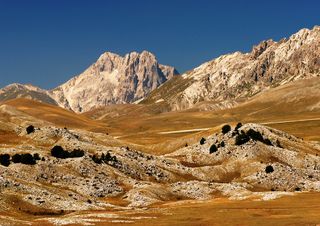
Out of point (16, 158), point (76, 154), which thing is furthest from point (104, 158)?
point (16, 158)

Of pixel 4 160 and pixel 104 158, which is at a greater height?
pixel 4 160

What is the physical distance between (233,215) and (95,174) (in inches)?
1992

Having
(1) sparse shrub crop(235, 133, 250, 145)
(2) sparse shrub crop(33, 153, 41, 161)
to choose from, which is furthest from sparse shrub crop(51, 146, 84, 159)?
(1) sparse shrub crop(235, 133, 250, 145)

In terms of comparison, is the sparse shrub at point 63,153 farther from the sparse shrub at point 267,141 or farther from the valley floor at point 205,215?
the sparse shrub at point 267,141

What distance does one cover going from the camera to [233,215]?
85312 mm

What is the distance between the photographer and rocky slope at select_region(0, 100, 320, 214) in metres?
105

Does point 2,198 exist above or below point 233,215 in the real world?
above

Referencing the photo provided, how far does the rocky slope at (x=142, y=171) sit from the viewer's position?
10481 cm

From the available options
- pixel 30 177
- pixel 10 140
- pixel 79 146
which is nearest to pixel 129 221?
pixel 30 177

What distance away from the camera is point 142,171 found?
141875 millimetres

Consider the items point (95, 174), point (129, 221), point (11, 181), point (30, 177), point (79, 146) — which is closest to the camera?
point (129, 221)

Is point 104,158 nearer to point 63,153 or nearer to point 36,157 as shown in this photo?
point 63,153

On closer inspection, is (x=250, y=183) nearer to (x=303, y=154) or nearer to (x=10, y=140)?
(x=303, y=154)

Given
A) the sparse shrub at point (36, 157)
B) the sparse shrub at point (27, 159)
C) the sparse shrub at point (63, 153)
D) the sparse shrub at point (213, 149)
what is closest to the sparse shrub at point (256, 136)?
the sparse shrub at point (213, 149)
